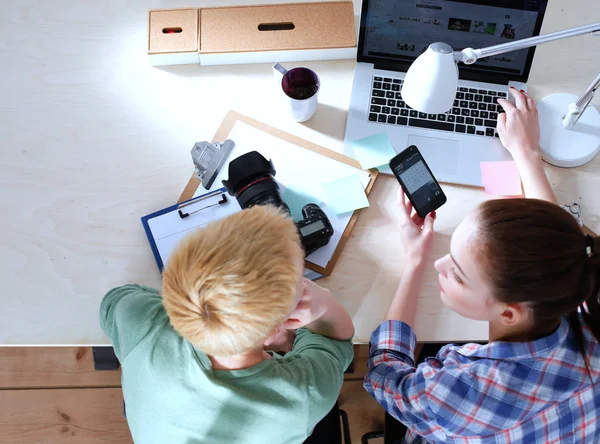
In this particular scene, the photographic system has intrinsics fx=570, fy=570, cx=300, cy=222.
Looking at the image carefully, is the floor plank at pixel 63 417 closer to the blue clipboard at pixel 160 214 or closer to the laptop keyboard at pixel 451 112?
the blue clipboard at pixel 160 214

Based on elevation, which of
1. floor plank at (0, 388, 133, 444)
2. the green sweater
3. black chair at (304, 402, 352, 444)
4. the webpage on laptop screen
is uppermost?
the webpage on laptop screen

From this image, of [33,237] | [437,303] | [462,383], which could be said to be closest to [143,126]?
[33,237]

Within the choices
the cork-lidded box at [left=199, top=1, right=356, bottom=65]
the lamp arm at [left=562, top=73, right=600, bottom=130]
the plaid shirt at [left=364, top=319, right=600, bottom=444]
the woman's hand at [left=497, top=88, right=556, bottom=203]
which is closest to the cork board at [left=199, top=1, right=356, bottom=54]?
the cork-lidded box at [left=199, top=1, right=356, bottom=65]

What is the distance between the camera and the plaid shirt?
888 mm

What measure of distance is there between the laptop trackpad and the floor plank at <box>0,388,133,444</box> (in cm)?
113

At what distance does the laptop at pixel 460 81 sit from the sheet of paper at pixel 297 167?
6cm

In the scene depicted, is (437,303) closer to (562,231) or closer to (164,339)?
(562,231)

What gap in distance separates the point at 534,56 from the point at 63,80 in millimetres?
1055

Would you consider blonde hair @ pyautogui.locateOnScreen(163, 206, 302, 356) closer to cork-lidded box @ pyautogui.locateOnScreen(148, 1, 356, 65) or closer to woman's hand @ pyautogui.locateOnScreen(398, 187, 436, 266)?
woman's hand @ pyautogui.locateOnScreen(398, 187, 436, 266)

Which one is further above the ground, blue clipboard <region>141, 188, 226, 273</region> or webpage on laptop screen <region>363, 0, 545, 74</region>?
webpage on laptop screen <region>363, 0, 545, 74</region>

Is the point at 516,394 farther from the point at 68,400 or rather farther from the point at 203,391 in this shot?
the point at 68,400

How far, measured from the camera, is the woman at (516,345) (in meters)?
0.85

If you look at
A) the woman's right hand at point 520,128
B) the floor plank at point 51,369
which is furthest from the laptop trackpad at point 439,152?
the floor plank at point 51,369

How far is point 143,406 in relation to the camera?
90 centimetres
